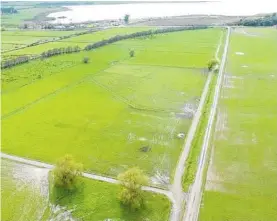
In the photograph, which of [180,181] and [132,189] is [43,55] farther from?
[132,189]

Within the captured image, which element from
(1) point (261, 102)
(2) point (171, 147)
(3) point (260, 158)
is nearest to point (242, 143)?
(3) point (260, 158)

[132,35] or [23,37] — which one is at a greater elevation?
[132,35]

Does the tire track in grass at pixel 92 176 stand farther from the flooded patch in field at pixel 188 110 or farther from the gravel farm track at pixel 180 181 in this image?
the flooded patch in field at pixel 188 110

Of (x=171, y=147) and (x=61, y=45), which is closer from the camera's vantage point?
(x=171, y=147)

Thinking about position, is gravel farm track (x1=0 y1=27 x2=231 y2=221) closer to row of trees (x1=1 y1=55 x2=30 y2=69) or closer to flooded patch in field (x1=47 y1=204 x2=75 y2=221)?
flooded patch in field (x1=47 y1=204 x2=75 y2=221)

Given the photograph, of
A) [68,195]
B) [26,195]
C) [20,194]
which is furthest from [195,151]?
[20,194]

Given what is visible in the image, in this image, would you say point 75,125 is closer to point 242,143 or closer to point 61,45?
point 242,143
